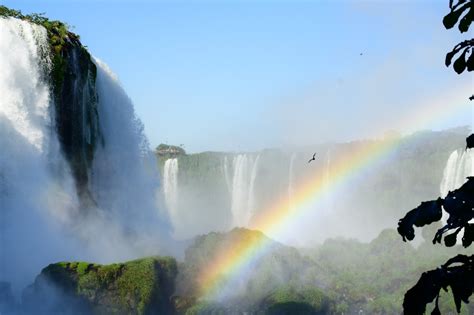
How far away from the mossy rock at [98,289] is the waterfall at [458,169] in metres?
22.0

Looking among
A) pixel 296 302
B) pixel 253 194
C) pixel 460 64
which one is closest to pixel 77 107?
pixel 296 302

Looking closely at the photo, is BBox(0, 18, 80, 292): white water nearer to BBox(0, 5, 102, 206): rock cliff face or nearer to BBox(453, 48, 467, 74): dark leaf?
BBox(0, 5, 102, 206): rock cliff face

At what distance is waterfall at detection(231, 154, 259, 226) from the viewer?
4619 cm

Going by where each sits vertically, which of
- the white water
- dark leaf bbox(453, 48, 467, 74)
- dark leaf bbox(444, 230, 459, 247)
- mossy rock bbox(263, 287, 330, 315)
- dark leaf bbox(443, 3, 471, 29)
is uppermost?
the white water

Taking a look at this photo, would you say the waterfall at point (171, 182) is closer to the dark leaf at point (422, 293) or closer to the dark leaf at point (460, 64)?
the dark leaf at point (460, 64)

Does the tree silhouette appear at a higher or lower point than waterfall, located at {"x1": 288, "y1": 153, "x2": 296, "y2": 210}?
lower

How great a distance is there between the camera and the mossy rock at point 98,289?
552 inches

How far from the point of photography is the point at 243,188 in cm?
4678

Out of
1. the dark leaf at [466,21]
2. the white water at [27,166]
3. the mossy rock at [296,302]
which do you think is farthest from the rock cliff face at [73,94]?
the dark leaf at [466,21]

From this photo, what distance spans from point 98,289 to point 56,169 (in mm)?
5391

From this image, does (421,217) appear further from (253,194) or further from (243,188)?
(243,188)

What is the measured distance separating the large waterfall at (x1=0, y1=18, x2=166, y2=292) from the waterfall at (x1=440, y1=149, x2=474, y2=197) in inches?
747

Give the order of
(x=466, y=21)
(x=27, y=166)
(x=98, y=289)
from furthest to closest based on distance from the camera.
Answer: (x=27, y=166)
(x=98, y=289)
(x=466, y=21)

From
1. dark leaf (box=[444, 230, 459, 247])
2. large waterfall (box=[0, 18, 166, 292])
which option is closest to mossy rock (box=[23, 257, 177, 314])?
large waterfall (box=[0, 18, 166, 292])
